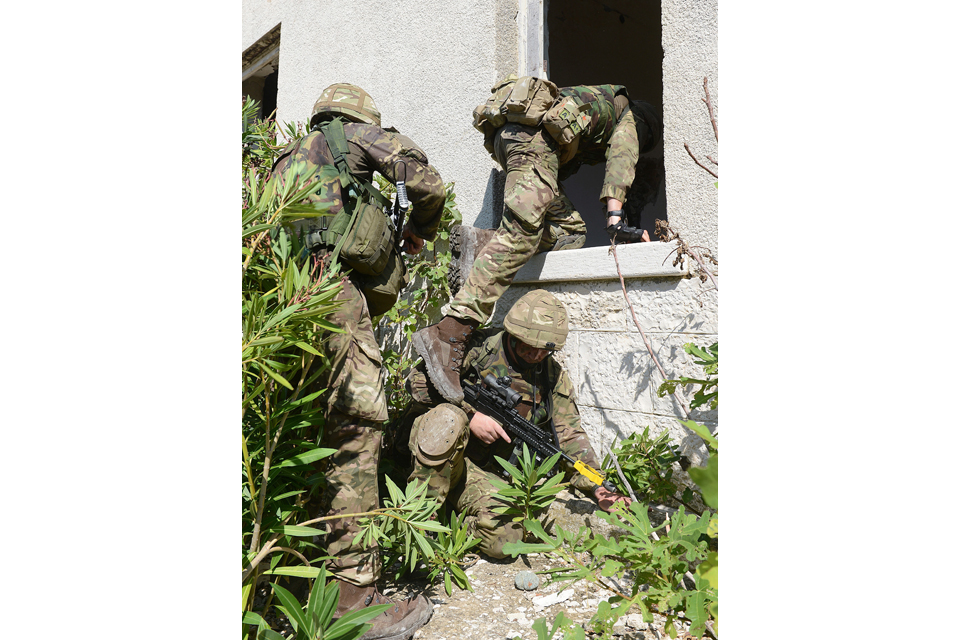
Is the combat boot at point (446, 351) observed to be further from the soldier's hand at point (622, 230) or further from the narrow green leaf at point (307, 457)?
the narrow green leaf at point (307, 457)

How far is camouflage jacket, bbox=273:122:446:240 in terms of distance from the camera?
2463 mm

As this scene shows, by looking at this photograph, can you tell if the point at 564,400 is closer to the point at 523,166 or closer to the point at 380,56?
the point at 523,166

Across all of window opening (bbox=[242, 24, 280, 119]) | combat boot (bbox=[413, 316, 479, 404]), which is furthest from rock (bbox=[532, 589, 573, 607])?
window opening (bbox=[242, 24, 280, 119])

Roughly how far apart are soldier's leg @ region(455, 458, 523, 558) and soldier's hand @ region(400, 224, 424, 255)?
1.18 m

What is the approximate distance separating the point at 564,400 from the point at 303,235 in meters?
1.57

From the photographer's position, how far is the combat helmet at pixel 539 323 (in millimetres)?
2857

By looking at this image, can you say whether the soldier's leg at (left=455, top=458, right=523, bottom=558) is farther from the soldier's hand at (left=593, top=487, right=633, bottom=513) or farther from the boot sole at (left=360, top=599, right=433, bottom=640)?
the boot sole at (left=360, top=599, right=433, bottom=640)

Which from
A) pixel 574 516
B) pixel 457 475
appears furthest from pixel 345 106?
pixel 574 516

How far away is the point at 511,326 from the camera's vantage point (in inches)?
→ 114

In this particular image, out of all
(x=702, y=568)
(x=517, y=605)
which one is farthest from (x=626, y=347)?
(x=702, y=568)

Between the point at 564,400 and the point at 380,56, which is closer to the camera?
the point at 564,400

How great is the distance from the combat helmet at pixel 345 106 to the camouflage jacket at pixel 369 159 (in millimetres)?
59

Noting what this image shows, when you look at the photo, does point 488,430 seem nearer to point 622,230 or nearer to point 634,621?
point 634,621

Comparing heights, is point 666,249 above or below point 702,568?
above
